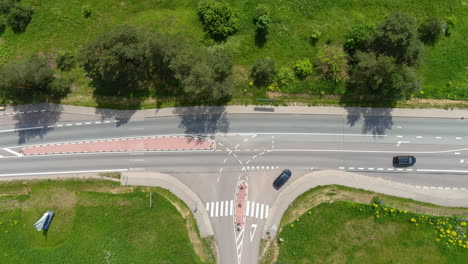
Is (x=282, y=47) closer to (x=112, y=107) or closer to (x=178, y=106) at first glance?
(x=178, y=106)

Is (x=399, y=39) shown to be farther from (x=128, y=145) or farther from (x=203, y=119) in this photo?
(x=128, y=145)

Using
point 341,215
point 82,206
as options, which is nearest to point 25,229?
point 82,206

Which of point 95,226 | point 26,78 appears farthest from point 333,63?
point 26,78

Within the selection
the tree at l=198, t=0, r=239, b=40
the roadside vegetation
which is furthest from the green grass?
the tree at l=198, t=0, r=239, b=40

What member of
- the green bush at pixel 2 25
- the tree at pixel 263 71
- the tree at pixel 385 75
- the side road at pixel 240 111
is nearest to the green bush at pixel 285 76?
the tree at pixel 263 71

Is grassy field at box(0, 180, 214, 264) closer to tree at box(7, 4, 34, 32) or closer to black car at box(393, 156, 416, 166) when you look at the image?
tree at box(7, 4, 34, 32)

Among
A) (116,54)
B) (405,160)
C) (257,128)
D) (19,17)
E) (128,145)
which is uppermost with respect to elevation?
(19,17)
